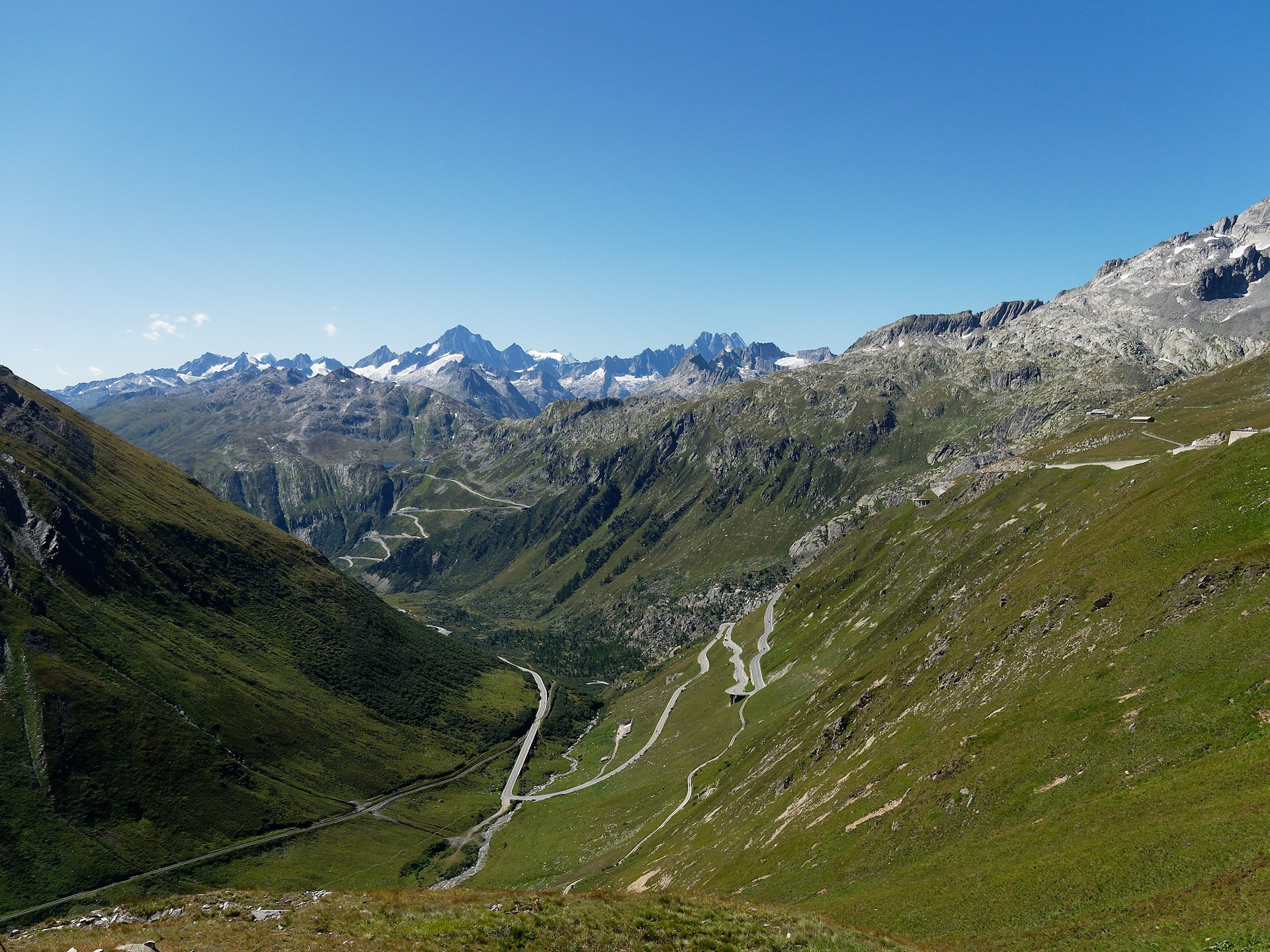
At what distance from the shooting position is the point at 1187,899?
103 ft

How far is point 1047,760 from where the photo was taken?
52812mm

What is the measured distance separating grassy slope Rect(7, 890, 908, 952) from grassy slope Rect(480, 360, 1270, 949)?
1310 centimetres

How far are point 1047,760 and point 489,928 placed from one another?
48036mm

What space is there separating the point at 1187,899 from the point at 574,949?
105 ft

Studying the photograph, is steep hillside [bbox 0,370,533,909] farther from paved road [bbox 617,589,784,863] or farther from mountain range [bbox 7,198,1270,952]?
paved road [bbox 617,589,784,863]

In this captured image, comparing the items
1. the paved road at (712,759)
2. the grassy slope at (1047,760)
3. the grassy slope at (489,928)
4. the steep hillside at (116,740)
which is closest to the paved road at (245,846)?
the steep hillside at (116,740)

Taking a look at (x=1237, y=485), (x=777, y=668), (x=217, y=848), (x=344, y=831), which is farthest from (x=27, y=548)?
(x=1237, y=485)

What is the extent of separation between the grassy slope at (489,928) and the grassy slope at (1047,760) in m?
13.1

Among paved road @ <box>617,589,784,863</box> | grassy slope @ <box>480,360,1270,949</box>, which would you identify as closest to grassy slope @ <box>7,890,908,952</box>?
grassy slope @ <box>480,360,1270,949</box>

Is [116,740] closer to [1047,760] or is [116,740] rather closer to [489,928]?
[489,928]

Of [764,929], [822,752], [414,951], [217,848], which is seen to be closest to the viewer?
[414,951]

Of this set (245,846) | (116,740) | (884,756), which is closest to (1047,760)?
(884,756)

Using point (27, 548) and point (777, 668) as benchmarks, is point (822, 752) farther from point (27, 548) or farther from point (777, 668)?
point (27, 548)

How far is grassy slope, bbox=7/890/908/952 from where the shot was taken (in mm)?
32406
